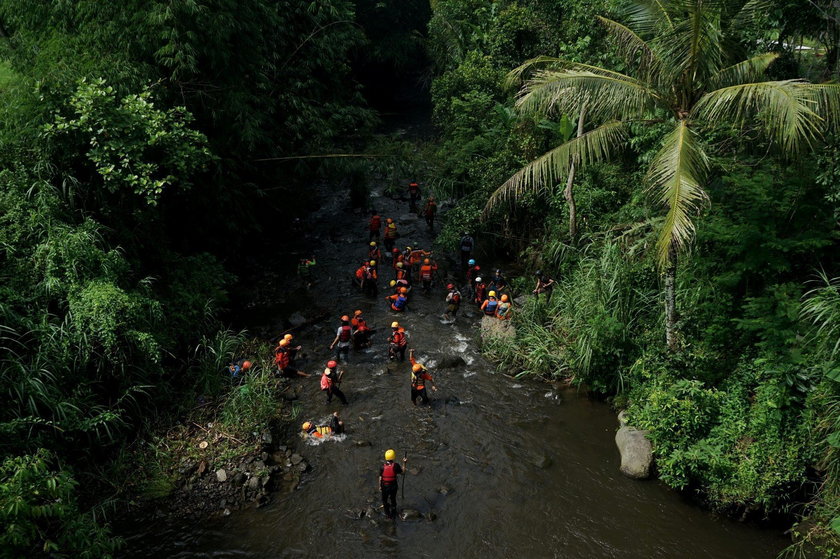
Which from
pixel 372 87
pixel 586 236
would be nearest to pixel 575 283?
pixel 586 236

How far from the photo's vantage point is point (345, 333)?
13.3 meters

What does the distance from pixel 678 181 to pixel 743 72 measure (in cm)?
286

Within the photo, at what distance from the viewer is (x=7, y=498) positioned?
21.5 feet

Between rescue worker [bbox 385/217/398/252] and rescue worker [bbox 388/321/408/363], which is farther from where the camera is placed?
rescue worker [bbox 385/217/398/252]

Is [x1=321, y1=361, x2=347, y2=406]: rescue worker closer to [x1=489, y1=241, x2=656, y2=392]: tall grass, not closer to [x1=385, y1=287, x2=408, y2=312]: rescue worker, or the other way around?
[x1=489, y1=241, x2=656, y2=392]: tall grass

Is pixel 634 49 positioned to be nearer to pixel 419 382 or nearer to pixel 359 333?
pixel 419 382

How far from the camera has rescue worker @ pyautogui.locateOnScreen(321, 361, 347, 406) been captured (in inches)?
456

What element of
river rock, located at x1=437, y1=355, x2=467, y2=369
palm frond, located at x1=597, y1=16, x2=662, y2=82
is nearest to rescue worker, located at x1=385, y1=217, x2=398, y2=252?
river rock, located at x1=437, y1=355, x2=467, y2=369

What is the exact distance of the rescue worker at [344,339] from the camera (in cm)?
1331

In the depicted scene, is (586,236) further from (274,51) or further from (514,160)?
(274,51)

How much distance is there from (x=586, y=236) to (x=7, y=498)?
12.5m

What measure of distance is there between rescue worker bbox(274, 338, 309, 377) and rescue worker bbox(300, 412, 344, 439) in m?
1.89

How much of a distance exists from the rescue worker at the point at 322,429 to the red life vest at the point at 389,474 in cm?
227

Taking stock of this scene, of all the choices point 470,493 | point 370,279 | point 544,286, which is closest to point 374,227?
point 370,279
